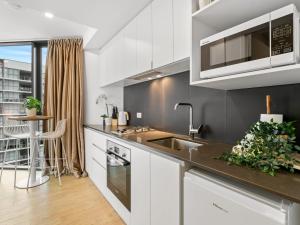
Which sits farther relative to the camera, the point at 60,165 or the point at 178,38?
the point at 60,165

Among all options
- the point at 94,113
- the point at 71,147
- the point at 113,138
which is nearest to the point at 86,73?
the point at 94,113

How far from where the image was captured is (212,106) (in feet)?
5.82

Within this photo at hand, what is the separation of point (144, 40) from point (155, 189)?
148cm

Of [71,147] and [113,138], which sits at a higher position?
[113,138]

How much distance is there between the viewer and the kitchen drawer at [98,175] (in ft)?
8.31

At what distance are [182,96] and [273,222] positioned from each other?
1.54 metres

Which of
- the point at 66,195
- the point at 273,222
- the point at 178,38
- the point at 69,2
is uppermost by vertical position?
the point at 69,2

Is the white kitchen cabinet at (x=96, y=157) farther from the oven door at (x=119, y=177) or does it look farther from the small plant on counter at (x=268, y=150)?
the small plant on counter at (x=268, y=150)

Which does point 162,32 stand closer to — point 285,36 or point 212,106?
point 212,106

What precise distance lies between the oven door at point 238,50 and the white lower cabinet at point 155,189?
0.67m

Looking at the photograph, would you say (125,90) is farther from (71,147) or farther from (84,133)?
(71,147)

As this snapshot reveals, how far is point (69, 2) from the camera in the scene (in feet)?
6.63

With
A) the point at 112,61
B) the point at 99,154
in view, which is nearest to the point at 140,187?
the point at 99,154

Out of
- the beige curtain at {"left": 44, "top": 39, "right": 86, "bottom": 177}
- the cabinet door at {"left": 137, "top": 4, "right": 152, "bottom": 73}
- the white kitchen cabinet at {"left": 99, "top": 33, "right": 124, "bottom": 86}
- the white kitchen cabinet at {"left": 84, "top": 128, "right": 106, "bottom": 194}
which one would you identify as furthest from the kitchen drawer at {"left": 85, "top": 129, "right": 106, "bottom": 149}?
the cabinet door at {"left": 137, "top": 4, "right": 152, "bottom": 73}
